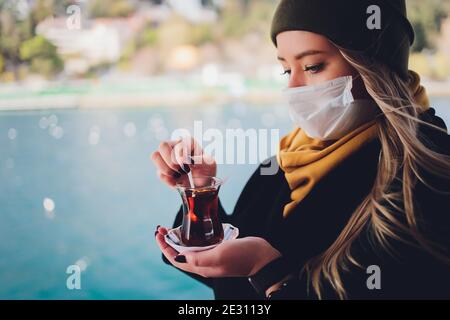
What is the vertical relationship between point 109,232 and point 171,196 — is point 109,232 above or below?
below

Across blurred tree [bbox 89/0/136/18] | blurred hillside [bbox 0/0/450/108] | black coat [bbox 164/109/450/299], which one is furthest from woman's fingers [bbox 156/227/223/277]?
blurred tree [bbox 89/0/136/18]

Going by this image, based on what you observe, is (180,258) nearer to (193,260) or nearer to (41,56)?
(193,260)

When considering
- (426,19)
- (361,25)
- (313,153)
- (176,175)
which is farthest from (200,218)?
(426,19)

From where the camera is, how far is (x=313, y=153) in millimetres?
1858

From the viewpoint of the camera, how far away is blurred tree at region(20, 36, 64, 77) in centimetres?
202

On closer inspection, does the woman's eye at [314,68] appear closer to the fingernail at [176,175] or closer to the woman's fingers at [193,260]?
the fingernail at [176,175]

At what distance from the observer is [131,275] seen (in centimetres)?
206

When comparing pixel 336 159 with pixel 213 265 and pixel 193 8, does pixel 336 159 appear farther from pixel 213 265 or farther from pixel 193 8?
pixel 193 8

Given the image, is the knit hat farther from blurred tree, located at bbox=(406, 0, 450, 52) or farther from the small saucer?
the small saucer

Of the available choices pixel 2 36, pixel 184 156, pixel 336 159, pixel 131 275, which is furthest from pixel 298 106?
pixel 2 36

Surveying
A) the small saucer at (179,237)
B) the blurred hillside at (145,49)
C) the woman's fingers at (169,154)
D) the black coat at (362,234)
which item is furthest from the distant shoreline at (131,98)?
the small saucer at (179,237)

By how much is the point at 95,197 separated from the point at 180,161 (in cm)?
39

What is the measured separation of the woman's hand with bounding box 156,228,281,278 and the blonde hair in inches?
10.2

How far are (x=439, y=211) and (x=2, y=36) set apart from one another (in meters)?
1.83
